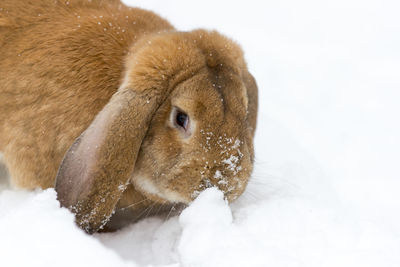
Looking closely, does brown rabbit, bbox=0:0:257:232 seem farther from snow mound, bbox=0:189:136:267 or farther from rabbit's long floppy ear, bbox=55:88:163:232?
snow mound, bbox=0:189:136:267

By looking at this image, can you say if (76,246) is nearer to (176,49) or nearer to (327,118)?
(176,49)

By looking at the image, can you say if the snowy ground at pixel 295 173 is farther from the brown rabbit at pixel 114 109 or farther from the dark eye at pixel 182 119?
the dark eye at pixel 182 119

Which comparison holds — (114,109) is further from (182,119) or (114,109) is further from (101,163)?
(182,119)

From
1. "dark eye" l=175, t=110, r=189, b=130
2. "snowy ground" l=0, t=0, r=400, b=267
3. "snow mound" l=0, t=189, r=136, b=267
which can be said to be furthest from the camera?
"dark eye" l=175, t=110, r=189, b=130

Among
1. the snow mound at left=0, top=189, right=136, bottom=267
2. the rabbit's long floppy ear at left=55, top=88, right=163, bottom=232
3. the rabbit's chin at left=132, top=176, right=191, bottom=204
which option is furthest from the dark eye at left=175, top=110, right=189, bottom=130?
the snow mound at left=0, top=189, right=136, bottom=267

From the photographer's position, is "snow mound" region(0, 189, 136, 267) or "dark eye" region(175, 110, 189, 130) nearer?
"snow mound" region(0, 189, 136, 267)

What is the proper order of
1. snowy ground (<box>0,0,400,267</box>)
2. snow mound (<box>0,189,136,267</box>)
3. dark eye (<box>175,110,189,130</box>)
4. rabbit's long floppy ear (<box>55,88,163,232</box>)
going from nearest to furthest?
snow mound (<box>0,189,136,267</box>) → snowy ground (<box>0,0,400,267</box>) → rabbit's long floppy ear (<box>55,88,163,232</box>) → dark eye (<box>175,110,189,130</box>)

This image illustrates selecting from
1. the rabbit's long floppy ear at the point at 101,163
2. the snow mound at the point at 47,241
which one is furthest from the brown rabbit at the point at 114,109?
the snow mound at the point at 47,241
